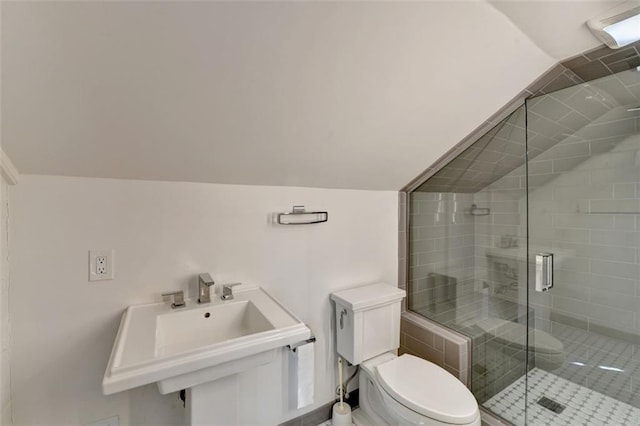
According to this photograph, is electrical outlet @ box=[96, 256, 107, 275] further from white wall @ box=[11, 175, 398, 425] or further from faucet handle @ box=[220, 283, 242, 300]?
faucet handle @ box=[220, 283, 242, 300]

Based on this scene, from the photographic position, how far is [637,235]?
1696 mm

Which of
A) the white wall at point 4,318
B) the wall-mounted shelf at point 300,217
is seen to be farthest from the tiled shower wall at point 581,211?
the white wall at point 4,318

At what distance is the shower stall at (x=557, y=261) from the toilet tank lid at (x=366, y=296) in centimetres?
52

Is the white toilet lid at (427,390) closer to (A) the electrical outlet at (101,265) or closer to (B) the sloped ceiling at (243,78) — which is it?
(B) the sloped ceiling at (243,78)

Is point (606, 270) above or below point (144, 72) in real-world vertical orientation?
below

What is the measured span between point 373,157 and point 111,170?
1265 millimetres

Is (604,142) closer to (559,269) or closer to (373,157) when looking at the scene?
(559,269)

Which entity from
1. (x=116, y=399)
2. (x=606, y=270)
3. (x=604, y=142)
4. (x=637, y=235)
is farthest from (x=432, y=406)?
(x=604, y=142)

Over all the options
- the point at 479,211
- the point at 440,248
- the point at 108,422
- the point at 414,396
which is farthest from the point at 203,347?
the point at 479,211

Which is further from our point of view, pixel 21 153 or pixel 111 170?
pixel 111 170

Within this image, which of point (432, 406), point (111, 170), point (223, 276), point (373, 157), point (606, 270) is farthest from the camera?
point (606, 270)

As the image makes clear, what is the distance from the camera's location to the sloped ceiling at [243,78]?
0.77m

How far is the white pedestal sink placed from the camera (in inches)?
33.3

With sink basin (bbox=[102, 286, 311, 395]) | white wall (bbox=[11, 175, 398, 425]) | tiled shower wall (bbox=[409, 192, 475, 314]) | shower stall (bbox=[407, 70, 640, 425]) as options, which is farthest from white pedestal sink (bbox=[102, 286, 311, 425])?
shower stall (bbox=[407, 70, 640, 425])
